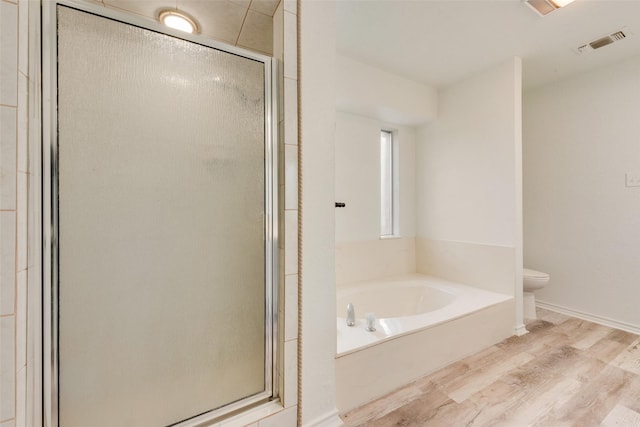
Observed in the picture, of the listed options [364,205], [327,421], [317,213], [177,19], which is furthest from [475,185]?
[177,19]

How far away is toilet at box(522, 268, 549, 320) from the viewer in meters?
2.46

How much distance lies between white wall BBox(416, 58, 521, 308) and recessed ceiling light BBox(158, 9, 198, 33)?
2386 mm

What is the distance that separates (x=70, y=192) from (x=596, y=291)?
387 centimetres

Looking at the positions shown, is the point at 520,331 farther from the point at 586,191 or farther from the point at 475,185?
the point at 586,191

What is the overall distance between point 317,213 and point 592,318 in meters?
3.06

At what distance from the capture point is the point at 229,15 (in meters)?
1.24

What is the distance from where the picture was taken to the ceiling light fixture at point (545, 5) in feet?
5.24

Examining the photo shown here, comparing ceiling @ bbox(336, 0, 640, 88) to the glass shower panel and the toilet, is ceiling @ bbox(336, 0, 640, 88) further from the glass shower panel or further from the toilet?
the toilet
